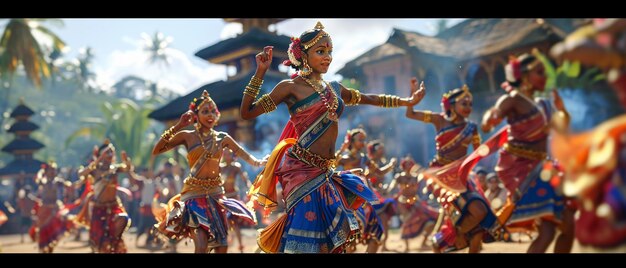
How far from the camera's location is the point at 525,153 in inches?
244

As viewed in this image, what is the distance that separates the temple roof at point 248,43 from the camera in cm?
2769

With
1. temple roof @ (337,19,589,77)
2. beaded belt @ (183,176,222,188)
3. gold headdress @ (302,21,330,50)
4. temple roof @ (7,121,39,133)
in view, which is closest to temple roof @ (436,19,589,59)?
temple roof @ (337,19,589,77)

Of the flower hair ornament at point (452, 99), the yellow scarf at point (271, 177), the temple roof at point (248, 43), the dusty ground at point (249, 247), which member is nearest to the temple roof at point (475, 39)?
the temple roof at point (248, 43)

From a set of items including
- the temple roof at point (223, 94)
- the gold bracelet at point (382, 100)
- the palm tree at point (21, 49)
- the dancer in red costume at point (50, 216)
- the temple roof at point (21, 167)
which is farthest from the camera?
the palm tree at point (21, 49)

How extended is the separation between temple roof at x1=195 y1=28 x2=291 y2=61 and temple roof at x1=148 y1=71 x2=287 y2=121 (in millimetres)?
1319

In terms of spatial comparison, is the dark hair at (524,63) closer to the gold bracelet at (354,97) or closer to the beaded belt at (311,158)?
the gold bracelet at (354,97)

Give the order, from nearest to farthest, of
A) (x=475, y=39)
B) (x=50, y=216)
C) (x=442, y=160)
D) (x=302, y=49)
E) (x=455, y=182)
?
(x=302, y=49) < (x=455, y=182) < (x=442, y=160) < (x=50, y=216) < (x=475, y=39)

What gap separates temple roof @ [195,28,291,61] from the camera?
27.7m

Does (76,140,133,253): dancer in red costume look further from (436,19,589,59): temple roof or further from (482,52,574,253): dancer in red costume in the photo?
(436,19,589,59): temple roof

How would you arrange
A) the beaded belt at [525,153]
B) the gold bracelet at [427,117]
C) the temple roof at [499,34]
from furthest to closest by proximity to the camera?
the temple roof at [499,34], the gold bracelet at [427,117], the beaded belt at [525,153]

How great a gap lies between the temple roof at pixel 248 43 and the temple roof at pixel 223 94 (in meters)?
1.32

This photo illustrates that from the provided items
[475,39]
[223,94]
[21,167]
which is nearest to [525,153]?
[223,94]

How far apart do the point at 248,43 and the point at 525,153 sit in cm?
2243

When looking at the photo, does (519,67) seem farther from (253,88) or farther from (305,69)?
(253,88)
